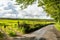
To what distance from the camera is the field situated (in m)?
6.18

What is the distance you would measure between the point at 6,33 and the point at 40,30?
1.09m

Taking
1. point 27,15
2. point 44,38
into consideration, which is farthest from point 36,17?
point 44,38

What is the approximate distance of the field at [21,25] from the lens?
243 inches

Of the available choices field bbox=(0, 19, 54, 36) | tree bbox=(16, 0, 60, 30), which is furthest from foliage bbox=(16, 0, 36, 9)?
field bbox=(0, 19, 54, 36)

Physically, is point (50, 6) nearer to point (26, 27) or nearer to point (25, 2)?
point (25, 2)

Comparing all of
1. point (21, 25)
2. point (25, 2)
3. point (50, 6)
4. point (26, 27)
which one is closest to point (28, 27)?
point (26, 27)

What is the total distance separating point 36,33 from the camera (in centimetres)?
638

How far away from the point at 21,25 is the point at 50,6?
3.70ft

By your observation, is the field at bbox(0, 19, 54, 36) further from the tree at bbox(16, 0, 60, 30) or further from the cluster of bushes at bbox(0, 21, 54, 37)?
the tree at bbox(16, 0, 60, 30)

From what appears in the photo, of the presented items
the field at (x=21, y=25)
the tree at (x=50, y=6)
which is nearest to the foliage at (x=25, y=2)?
the tree at (x=50, y=6)

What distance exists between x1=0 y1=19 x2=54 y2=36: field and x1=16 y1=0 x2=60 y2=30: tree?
16.8 inches

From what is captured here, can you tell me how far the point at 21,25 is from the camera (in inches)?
250

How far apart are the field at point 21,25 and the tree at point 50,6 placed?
1.40 feet

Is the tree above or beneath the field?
above
